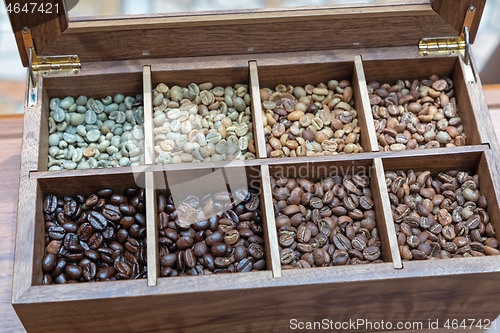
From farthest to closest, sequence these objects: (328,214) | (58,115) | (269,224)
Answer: (58,115) → (328,214) → (269,224)

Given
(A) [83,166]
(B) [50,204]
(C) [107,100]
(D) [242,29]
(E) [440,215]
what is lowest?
(E) [440,215]

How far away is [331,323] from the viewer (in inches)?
54.1

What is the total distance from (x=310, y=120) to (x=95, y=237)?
0.67 metres

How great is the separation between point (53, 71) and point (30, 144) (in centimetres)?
23

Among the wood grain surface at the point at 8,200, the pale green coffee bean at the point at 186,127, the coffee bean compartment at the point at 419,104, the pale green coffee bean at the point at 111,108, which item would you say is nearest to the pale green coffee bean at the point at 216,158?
the pale green coffee bean at the point at 186,127

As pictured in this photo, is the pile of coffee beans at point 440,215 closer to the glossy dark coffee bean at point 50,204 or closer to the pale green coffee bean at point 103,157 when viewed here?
the pale green coffee bean at point 103,157

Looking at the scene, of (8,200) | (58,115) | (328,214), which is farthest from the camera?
(8,200)

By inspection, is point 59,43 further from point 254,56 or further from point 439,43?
point 439,43

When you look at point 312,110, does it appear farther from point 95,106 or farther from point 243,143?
point 95,106

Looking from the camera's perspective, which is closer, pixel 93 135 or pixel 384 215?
pixel 384 215

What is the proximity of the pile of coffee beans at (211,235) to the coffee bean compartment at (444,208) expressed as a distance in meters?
0.37

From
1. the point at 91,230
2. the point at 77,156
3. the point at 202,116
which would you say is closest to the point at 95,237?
the point at 91,230

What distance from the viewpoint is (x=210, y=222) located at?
1396mm

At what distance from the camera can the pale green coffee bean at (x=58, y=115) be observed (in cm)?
151
